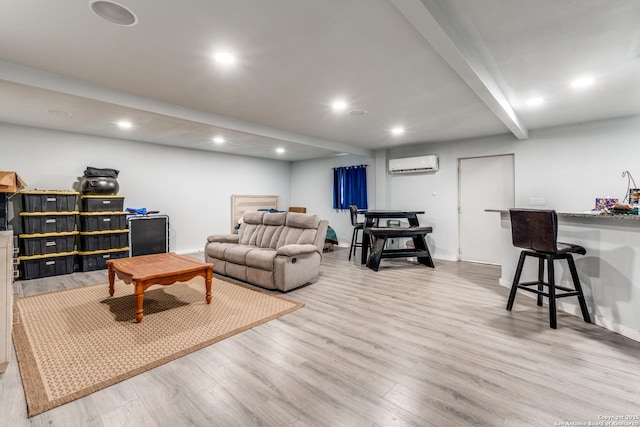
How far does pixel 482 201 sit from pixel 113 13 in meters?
5.57

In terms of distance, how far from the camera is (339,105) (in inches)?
141

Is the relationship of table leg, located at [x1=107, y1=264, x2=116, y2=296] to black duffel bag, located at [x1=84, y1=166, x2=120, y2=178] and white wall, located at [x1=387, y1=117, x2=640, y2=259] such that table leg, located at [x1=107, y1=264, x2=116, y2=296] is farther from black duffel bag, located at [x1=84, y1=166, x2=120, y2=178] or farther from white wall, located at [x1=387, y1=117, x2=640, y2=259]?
white wall, located at [x1=387, y1=117, x2=640, y2=259]

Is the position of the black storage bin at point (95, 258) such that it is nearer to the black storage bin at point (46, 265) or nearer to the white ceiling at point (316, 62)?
the black storage bin at point (46, 265)

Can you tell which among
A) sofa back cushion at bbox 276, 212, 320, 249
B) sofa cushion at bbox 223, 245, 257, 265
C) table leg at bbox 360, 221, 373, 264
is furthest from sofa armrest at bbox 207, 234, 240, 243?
table leg at bbox 360, 221, 373, 264

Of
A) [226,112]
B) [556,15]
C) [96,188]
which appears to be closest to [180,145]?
[96,188]

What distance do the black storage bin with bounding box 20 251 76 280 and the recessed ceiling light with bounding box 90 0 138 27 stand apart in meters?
3.90

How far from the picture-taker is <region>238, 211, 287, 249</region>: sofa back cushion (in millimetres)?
4383

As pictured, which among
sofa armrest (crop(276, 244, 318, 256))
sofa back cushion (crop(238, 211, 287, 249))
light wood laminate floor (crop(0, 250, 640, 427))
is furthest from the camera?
sofa back cushion (crop(238, 211, 287, 249))

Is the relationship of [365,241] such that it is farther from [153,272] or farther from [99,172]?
[99,172]

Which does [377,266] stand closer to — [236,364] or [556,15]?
[236,364]

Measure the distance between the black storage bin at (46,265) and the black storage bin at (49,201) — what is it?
663 millimetres

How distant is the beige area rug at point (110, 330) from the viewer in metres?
1.82

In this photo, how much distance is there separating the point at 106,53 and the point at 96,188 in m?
3.00

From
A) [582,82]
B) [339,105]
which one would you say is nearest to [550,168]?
[582,82]
